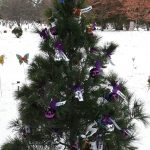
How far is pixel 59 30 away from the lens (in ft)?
13.1

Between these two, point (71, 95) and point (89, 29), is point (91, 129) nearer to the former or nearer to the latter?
point (71, 95)

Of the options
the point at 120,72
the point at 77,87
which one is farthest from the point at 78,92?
the point at 120,72

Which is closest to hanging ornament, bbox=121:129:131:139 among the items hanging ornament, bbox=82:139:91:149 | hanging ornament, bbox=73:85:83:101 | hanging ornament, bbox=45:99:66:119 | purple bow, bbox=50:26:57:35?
hanging ornament, bbox=82:139:91:149

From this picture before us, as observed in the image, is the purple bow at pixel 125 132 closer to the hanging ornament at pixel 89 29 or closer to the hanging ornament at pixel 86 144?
the hanging ornament at pixel 86 144

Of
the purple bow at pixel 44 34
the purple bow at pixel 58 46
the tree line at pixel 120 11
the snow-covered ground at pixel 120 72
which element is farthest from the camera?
the tree line at pixel 120 11

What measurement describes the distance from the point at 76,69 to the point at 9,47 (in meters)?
17.2

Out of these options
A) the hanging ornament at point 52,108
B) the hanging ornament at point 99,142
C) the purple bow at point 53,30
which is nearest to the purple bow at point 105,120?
the hanging ornament at point 99,142

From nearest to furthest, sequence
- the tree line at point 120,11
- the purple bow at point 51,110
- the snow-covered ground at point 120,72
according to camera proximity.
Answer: the purple bow at point 51,110 → the snow-covered ground at point 120,72 → the tree line at point 120,11

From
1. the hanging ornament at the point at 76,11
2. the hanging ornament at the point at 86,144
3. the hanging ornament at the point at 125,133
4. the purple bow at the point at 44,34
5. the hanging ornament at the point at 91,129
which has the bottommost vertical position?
the hanging ornament at the point at 86,144

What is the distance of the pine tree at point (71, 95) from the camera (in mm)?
3912

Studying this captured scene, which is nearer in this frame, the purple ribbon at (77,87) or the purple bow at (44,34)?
the purple ribbon at (77,87)

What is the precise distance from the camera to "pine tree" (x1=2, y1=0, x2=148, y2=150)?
3.91m

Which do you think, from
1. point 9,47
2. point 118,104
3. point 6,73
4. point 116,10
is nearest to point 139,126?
point 118,104

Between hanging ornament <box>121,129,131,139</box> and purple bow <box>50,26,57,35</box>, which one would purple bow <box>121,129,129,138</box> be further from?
purple bow <box>50,26,57,35</box>
